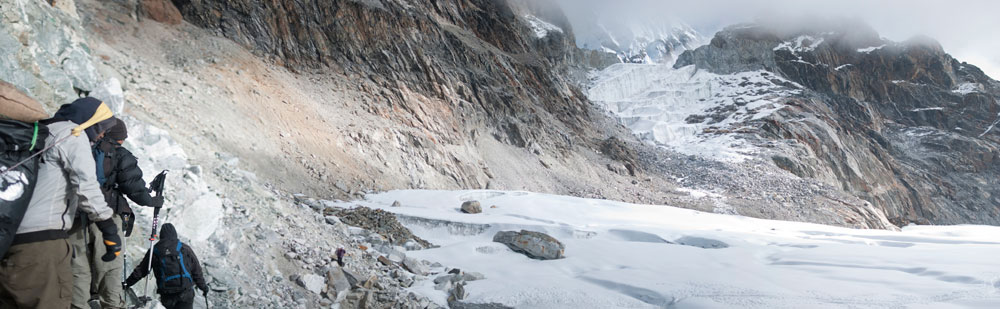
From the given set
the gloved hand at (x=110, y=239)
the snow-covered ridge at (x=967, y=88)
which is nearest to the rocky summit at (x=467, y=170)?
the gloved hand at (x=110, y=239)

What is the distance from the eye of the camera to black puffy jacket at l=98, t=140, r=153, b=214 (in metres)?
3.59

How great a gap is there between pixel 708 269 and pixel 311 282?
19.6 ft

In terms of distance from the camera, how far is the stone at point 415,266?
8344 millimetres

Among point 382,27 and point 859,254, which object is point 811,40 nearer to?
point 382,27

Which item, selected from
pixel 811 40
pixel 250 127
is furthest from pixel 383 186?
pixel 811 40

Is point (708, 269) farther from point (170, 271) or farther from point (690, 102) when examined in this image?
point (690, 102)

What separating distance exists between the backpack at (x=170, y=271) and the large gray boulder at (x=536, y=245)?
21.1 ft

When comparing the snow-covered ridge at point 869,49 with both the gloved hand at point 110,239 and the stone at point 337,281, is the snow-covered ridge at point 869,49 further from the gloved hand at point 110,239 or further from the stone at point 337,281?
the gloved hand at point 110,239

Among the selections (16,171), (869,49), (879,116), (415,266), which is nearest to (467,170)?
(415,266)

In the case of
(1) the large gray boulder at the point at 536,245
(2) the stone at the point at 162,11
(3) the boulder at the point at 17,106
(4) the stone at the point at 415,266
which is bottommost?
(2) the stone at the point at 162,11

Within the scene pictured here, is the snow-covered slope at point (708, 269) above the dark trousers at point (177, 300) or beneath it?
above

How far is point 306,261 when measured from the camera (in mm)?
7188

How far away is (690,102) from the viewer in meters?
73.4

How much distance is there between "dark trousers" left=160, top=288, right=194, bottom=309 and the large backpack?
5.66 feet
